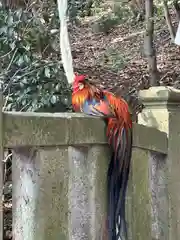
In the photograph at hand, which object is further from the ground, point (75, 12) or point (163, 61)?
point (163, 61)

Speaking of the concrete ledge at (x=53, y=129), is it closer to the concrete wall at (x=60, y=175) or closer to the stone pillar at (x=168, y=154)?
the concrete wall at (x=60, y=175)

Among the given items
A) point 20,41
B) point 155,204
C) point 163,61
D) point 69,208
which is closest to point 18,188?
point 69,208

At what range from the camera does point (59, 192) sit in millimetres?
1851

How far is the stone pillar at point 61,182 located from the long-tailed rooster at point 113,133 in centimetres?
3

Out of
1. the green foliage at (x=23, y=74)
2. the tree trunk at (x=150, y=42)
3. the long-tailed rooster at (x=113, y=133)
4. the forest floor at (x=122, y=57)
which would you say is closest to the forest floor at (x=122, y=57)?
the forest floor at (x=122, y=57)

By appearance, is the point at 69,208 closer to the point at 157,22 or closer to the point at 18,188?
the point at 18,188

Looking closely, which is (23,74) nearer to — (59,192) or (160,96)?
(160,96)

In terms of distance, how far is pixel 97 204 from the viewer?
2.07 m

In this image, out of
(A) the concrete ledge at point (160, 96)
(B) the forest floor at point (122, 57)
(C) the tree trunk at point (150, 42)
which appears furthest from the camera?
(B) the forest floor at point (122, 57)

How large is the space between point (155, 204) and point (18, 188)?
1.00 meters

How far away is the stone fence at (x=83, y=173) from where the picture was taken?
1.74 m

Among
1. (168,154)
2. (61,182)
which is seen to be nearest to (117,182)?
(61,182)

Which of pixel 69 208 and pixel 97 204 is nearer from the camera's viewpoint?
pixel 69 208

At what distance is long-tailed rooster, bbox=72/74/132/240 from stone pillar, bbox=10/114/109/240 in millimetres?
34
